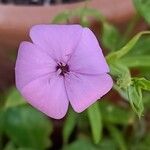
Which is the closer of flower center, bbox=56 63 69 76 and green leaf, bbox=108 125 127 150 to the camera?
flower center, bbox=56 63 69 76

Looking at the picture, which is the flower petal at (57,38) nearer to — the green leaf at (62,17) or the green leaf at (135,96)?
the green leaf at (135,96)

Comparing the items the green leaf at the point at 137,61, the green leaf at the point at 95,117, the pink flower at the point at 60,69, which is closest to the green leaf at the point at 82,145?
the green leaf at the point at 95,117

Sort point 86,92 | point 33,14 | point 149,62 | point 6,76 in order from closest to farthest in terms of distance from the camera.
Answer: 1. point 86,92
2. point 149,62
3. point 33,14
4. point 6,76

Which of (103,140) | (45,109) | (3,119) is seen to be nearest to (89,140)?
(103,140)

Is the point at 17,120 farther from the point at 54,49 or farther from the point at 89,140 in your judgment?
the point at 54,49

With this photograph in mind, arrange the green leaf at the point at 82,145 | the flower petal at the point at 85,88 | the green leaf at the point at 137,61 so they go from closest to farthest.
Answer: the flower petal at the point at 85,88
the green leaf at the point at 137,61
the green leaf at the point at 82,145

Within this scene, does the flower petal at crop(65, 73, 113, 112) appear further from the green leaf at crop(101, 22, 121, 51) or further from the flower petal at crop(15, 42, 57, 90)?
the green leaf at crop(101, 22, 121, 51)

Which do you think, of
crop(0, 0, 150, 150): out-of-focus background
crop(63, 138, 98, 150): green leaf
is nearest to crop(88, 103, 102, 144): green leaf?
crop(0, 0, 150, 150): out-of-focus background
